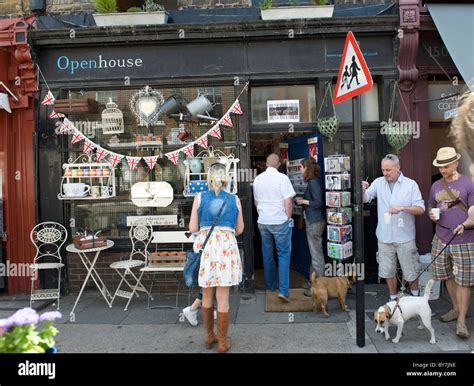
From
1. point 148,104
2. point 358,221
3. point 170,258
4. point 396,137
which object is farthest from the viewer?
point 148,104

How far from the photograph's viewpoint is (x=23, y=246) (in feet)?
22.8

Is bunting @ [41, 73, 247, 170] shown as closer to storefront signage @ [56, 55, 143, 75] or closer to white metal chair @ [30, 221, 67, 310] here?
storefront signage @ [56, 55, 143, 75]

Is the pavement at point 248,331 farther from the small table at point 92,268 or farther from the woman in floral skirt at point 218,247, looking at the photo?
the woman in floral skirt at point 218,247

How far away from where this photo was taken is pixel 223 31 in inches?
258

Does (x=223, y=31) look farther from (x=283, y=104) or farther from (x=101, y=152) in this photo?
(x=101, y=152)

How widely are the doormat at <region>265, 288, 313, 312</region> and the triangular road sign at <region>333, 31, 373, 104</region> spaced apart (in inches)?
111

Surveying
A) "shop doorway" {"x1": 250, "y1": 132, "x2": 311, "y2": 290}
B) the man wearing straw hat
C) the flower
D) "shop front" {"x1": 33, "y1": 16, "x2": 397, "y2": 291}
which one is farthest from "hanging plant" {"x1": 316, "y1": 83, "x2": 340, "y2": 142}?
the flower

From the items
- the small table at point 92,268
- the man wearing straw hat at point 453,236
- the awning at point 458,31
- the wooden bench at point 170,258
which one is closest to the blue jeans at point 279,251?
the wooden bench at point 170,258

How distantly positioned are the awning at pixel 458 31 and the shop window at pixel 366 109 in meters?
1.19

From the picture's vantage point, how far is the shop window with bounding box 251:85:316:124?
684 cm

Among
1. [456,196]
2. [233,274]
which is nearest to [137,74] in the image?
[233,274]

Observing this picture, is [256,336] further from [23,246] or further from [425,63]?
[425,63]

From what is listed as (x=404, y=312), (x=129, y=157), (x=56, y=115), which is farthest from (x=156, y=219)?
(x=404, y=312)

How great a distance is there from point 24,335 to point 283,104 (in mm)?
5369
